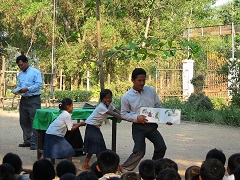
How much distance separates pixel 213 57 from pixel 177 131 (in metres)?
9.70

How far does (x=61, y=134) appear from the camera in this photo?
27.6ft

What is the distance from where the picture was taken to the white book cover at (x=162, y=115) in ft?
24.6

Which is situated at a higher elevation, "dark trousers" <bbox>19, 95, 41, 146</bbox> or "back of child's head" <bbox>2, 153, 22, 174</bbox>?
"dark trousers" <bbox>19, 95, 41, 146</bbox>

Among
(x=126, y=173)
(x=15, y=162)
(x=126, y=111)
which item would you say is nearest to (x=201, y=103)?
(x=126, y=111)

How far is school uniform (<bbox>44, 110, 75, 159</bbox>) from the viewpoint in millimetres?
8312

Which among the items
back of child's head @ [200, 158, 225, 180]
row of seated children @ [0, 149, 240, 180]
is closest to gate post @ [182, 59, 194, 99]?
row of seated children @ [0, 149, 240, 180]

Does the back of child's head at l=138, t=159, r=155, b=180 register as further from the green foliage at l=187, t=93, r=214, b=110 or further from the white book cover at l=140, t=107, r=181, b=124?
the green foliage at l=187, t=93, r=214, b=110

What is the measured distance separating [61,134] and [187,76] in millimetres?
16273

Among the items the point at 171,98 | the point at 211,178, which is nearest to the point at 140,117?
the point at 211,178

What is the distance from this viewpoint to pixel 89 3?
32.8 feet

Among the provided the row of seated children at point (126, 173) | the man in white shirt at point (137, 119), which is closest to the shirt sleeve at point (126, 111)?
the man in white shirt at point (137, 119)

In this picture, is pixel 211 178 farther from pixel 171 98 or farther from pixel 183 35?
pixel 183 35

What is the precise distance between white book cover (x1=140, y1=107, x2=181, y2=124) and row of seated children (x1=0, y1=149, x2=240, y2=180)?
4.42 feet

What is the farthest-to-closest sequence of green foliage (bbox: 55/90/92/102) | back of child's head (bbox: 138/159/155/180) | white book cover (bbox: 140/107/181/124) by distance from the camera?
green foliage (bbox: 55/90/92/102) → white book cover (bbox: 140/107/181/124) → back of child's head (bbox: 138/159/155/180)
